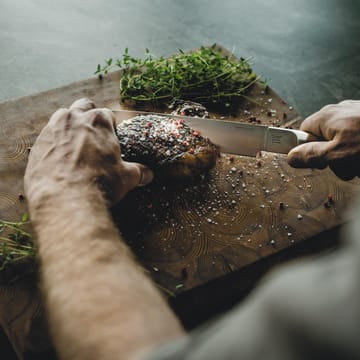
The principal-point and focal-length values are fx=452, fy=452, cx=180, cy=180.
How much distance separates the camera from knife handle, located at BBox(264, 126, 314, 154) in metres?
1.75

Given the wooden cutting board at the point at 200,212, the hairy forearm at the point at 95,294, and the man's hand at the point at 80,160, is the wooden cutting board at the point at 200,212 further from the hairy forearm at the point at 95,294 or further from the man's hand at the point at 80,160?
the hairy forearm at the point at 95,294

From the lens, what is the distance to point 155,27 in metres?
2.98

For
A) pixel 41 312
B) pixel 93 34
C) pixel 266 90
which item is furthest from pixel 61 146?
pixel 93 34

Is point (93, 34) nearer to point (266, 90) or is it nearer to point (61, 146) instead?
point (266, 90)

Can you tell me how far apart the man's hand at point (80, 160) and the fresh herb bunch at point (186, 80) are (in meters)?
0.47

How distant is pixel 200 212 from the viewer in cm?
175

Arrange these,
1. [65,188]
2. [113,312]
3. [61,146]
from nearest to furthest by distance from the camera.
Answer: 1. [113,312]
2. [65,188]
3. [61,146]

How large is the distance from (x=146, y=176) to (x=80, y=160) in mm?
289

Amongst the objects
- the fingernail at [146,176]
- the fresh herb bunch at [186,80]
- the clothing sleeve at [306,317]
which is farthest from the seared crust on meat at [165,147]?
the clothing sleeve at [306,317]

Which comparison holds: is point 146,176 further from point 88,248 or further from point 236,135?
point 88,248

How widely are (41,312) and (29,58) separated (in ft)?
5.60

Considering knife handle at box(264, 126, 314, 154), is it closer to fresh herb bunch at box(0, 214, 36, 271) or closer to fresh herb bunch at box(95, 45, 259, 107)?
fresh herb bunch at box(95, 45, 259, 107)

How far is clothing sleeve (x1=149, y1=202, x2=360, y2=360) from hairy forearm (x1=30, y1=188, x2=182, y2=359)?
0.39 m

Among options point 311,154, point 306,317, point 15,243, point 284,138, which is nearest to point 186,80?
point 284,138
